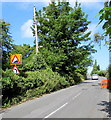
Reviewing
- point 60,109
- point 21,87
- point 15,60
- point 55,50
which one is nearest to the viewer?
point 60,109

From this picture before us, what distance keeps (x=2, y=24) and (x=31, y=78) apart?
18.9 ft

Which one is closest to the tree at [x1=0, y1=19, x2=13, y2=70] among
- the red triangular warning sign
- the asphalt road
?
the red triangular warning sign

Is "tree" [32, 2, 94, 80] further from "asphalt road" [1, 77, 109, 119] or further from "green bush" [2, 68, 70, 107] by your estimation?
"asphalt road" [1, 77, 109, 119]

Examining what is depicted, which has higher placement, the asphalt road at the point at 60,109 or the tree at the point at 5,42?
the tree at the point at 5,42

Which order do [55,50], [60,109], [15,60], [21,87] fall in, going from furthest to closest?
[55,50], [21,87], [15,60], [60,109]

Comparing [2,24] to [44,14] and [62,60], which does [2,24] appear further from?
[44,14]

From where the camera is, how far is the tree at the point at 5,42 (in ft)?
35.4

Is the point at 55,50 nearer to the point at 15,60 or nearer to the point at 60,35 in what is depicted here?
the point at 60,35

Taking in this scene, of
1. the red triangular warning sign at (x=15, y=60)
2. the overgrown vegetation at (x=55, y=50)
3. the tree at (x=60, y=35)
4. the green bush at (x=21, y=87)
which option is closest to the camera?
the green bush at (x=21, y=87)

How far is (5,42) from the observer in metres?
11.0

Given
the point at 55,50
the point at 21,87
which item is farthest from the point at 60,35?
the point at 21,87

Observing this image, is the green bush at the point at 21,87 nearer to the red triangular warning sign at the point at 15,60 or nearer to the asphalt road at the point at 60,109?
the red triangular warning sign at the point at 15,60

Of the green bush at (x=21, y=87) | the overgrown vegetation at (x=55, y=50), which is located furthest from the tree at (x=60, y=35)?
the green bush at (x=21, y=87)

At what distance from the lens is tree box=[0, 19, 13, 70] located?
10.8m
